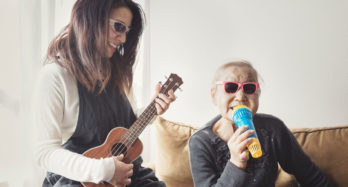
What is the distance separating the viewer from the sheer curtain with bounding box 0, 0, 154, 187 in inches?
27.3

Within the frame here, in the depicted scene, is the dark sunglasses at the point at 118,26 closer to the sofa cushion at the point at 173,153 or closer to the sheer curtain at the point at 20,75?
the sheer curtain at the point at 20,75

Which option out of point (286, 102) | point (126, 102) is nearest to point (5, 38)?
point (126, 102)

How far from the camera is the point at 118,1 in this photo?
0.81m

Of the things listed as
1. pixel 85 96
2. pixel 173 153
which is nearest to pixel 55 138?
pixel 85 96

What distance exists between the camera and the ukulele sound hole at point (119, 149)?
0.78 metres

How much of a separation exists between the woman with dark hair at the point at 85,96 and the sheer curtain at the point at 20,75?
0.06 m

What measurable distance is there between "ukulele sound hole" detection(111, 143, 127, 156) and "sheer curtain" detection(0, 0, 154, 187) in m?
0.22

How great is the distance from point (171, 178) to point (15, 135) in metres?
0.62

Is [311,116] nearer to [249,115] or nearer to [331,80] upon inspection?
[331,80]

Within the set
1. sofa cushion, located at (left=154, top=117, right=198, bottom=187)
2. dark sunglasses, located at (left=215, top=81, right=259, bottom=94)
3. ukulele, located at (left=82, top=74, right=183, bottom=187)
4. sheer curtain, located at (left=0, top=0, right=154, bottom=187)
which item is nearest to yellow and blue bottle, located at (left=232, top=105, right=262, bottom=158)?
dark sunglasses, located at (left=215, top=81, right=259, bottom=94)

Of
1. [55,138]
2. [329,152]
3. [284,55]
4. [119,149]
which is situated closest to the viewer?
[55,138]

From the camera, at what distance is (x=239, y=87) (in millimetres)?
887

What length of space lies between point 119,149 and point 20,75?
1.12 feet

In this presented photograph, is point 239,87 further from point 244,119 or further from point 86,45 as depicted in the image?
point 86,45
